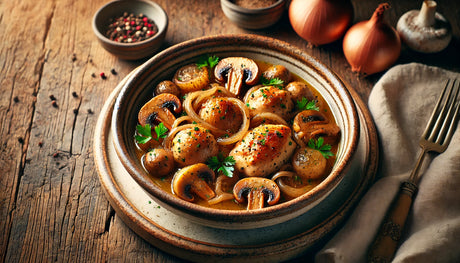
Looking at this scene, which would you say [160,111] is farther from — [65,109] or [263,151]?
[65,109]

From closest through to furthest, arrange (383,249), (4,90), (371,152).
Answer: (383,249) < (371,152) < (4,90)

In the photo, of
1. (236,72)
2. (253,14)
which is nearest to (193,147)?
(236,72)

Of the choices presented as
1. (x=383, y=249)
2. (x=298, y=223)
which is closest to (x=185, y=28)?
(x=298, y=223)

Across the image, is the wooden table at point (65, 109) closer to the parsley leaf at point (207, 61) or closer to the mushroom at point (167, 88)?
the mushroom at point (167, 88)

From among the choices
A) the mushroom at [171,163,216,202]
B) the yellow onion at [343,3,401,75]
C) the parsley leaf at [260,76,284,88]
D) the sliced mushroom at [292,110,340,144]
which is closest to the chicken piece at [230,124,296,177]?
the sliced mushroom at [292,110,340,144]

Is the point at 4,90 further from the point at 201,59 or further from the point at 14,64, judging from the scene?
the point at 201,59

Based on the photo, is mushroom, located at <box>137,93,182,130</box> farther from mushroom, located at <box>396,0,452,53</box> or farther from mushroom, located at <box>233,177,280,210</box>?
mushroom, located at <box>396,0,452,53</box>

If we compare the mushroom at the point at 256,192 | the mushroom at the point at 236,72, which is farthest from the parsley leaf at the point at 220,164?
the mushroom at the point at 236,72
